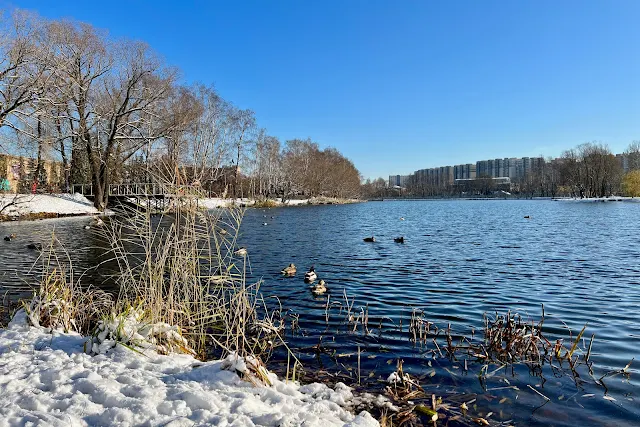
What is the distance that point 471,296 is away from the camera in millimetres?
9000

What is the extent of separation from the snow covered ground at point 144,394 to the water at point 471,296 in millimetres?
1682

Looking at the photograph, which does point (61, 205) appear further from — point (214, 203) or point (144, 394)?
point (144, 394)

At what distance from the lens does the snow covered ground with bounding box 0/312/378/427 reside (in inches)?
115

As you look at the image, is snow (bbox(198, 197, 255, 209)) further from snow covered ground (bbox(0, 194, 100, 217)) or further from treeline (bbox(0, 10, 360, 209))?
snow covered ground (bbox(0, 194, 100, 217))

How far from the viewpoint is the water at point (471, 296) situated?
4.47 m

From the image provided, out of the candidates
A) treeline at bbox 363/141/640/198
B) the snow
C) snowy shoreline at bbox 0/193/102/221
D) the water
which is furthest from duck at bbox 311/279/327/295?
treeline at bbox 363/141/640/198

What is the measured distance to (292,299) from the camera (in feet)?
28.7

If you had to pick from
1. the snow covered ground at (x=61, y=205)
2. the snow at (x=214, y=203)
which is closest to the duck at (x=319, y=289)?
the snow at (x=214, y=203)

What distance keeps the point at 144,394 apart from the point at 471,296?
24.7 feet

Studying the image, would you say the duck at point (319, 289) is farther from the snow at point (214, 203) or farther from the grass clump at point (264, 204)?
the grass clump at point (264, 204)

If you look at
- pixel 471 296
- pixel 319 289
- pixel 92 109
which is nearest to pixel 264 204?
pixel 92 109

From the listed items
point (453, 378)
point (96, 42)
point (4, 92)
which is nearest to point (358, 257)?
point (453, 378)

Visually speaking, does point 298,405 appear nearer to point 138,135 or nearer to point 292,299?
point 292,299

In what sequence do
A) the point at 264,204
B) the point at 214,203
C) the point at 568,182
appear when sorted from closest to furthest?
the point at 214,203 < the point at 264,204 < the point at 568,182
